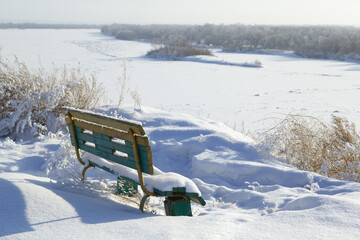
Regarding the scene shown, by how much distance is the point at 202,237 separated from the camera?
9.05ft

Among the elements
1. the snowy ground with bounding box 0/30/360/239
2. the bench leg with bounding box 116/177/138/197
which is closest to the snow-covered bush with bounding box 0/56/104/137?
the snowy ground with bounding box 0/30/360/239

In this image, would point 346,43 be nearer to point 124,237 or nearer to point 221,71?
point 221,71

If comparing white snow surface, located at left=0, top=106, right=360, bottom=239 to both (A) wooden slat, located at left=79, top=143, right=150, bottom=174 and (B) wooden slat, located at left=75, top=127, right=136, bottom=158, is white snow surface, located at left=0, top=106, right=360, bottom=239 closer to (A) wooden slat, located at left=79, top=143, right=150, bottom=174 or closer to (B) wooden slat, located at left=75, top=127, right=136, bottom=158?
(A) wooden slat, located at left=79, top=143, right=150, bottom=174

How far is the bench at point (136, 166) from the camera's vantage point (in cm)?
333

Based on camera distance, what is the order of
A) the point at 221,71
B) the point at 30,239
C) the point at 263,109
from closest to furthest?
the point at 30,239, the point at 263,109, the point at 221,71

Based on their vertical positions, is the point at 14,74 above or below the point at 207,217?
above

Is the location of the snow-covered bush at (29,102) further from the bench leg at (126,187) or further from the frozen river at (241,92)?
the bench leg at (126,187)

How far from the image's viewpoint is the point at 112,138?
376 cm

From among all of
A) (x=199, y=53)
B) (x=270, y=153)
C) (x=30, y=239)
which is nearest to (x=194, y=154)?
(x=270, y=153)

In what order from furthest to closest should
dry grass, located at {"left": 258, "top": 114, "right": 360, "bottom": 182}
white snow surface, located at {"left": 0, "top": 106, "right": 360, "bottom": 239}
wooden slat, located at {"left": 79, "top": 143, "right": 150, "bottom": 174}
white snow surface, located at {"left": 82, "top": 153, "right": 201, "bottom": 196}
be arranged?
dry grass, located at {"left": 258, "top": 114, "right": 360, "bottom": 182} < wooden slat, located at {"left": 79, "top": 143, "right": 150, "bottom": 174} < white snow surface, located at {"left": 82, "top": 153, "right": 201, "bottom": 196} < white snow surface, located at {"left": 0, "top": 106, "right": 360, "bottom": 239}

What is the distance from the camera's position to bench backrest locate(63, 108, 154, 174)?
10.9 feet

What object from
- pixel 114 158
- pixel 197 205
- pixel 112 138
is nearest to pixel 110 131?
pixel 112 138

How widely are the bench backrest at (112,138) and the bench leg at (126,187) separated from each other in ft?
1.02

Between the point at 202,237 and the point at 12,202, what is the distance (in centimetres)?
162
